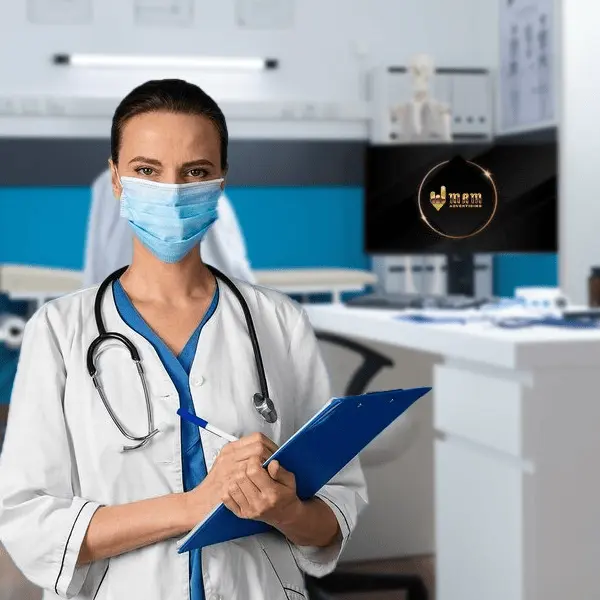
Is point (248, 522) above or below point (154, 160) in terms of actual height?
below

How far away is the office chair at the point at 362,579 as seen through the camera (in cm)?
250

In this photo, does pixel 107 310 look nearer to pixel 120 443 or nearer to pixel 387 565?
pixel 120 443

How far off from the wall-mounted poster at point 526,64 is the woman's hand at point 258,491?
3755mm

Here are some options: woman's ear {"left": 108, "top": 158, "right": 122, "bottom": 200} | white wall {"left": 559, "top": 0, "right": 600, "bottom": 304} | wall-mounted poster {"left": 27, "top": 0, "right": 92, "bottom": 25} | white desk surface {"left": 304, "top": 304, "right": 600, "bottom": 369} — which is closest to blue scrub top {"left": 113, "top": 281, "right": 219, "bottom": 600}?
woman's ear {"left": 108, "top": 158, "right": 122, "bottom": 200}

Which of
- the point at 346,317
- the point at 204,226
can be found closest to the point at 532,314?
the point at 346,317

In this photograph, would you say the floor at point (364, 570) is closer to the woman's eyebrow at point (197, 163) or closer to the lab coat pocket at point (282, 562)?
the lab coat pocket at point (282, 562)

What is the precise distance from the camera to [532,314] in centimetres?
235

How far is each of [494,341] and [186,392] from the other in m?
0.98

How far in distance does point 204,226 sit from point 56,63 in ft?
14.6

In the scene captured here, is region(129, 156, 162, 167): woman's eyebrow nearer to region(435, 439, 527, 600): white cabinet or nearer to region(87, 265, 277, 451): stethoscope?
region(87, 265, 277, 451): stethoscope

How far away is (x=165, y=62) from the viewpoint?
5.34 m

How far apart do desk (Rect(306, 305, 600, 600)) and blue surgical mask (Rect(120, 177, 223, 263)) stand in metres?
0.92

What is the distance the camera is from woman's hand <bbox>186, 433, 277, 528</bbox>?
893mm

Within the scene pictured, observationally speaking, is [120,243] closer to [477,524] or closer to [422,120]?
[477,524]
